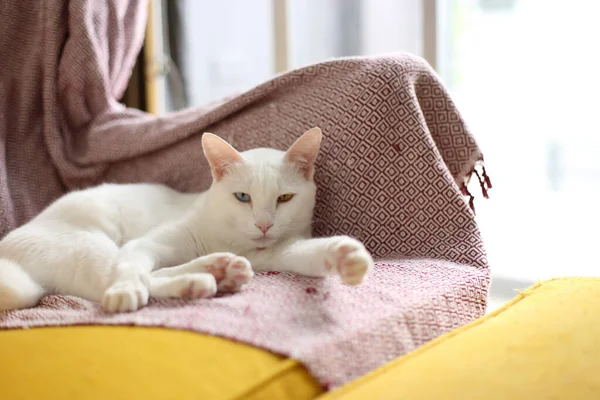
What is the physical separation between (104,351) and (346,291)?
433 mm

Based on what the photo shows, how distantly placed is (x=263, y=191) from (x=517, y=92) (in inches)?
44.5

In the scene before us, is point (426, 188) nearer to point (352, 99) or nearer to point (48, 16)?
point (352, 99)

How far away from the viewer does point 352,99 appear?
4.90ft

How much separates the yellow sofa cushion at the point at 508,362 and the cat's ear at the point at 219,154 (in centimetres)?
60

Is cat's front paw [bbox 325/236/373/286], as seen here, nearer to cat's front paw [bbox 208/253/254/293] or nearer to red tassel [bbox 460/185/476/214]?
cat's front paw [bbox 208/253/254/293]

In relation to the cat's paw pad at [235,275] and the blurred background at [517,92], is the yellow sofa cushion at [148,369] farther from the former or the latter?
the blurred background at [517,92]

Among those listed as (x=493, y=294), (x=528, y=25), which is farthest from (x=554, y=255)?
(x=528, y=25)

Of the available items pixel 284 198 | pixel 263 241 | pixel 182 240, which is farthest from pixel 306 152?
pixel 182 240

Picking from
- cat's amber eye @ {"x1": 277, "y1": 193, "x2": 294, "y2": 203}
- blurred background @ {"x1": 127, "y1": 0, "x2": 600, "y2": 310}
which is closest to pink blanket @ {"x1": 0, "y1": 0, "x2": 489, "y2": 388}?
cat's amber eye @ {"x1": 277, "y1": 193, "x2": 294, "y2": 203}

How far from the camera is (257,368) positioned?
2.91 feet

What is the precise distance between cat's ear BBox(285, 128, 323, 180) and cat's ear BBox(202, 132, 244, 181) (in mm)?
114

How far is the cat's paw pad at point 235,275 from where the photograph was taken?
1.15 m

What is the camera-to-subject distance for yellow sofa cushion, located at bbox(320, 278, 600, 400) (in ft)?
2.80

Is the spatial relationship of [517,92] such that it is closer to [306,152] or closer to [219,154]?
[306,152]
